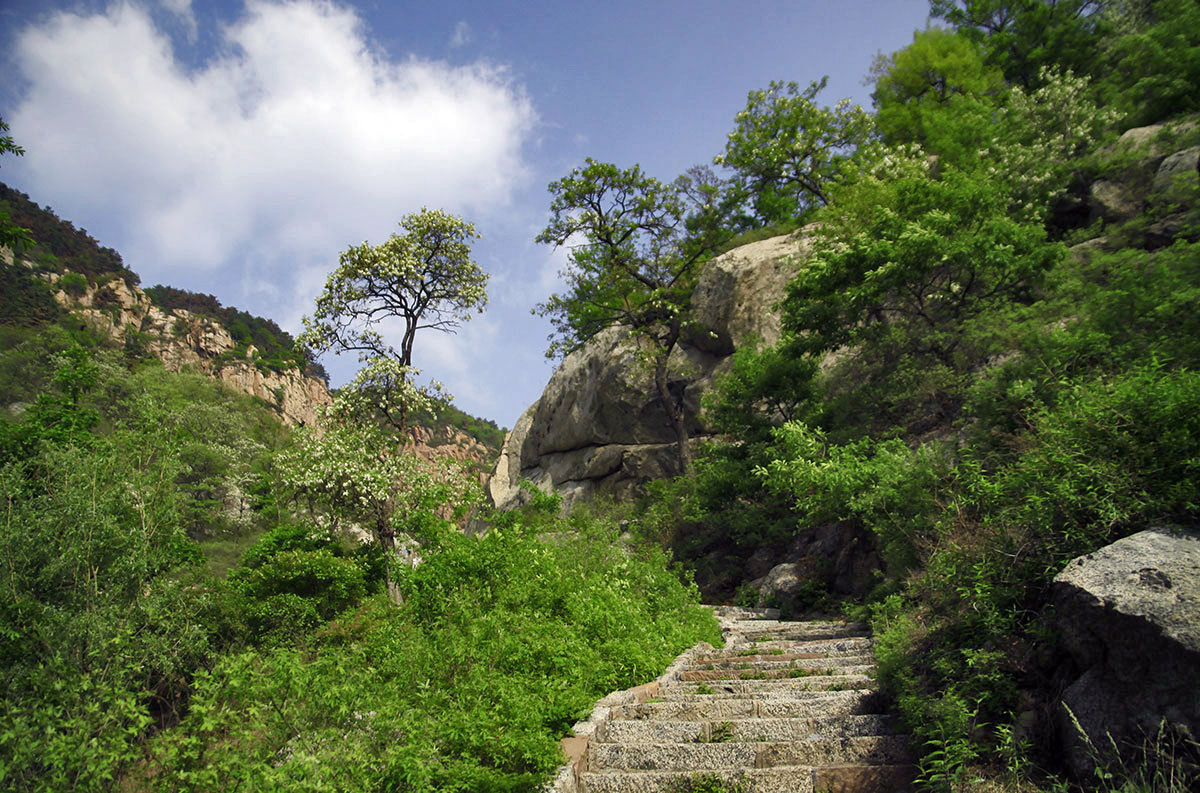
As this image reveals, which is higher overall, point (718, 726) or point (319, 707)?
point (319, 707)

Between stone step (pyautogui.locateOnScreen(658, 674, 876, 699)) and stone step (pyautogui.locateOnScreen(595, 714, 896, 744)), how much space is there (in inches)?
42.9

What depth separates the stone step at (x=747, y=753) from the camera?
5.21 meters

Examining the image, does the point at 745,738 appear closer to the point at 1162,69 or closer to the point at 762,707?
the point at 762,707

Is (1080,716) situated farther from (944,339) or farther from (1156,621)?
(944,339)

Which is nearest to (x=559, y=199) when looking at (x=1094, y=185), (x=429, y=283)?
(x=429, y=283)

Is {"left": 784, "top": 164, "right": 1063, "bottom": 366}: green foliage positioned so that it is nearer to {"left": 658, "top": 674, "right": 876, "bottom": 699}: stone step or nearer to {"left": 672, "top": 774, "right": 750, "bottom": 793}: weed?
{"left": 658, "top": 674, "right": 876, "bottom": 699}: stone step

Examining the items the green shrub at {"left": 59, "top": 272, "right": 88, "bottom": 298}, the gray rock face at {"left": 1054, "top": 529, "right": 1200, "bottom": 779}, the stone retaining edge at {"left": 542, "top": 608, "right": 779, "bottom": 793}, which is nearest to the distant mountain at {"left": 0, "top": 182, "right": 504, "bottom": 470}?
the green shrub at {"left": 59, "top": 272, "right": 88, "bottom": 298}

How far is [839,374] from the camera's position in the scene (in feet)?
63.5

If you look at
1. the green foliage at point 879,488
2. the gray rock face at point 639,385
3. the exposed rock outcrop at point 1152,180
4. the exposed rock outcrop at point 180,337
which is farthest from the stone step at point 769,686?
the exposed rock outcrop at point 180,337

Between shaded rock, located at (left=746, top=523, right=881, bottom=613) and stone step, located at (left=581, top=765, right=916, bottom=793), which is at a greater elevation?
shaded rock, located at (left=746, top=523, right=881, bottom=613)

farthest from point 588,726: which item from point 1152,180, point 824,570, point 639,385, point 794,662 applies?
point 639,385

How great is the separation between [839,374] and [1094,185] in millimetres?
9149

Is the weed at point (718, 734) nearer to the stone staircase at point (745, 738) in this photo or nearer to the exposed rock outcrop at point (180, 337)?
the stone staircase at point (745, 738)

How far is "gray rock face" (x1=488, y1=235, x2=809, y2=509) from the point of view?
25438mm
